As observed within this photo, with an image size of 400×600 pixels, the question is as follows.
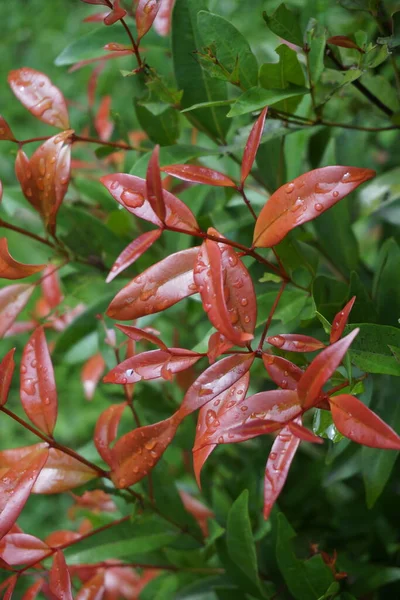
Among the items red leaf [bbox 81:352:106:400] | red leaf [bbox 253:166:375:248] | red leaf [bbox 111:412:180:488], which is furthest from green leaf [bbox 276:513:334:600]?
red leaf [bbox 81:352:106:400]

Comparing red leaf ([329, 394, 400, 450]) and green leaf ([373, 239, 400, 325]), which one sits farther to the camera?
green leaf ([373, 239, 400, 325])

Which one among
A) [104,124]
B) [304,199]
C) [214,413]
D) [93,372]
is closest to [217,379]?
[214,413]

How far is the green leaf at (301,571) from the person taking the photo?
498 mm

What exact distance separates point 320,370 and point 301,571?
8.7 inches

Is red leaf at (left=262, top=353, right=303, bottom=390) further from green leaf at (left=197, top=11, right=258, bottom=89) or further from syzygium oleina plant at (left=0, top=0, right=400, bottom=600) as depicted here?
green leaf at (left=197, top=11, right=258, bottom=89)

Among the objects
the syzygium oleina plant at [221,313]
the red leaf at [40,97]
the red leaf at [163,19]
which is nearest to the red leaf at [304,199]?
the syzygium oleina plant at [221,313]

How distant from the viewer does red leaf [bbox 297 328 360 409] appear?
351 millimetres

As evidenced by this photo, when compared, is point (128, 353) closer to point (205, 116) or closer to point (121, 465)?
point (121, 465)

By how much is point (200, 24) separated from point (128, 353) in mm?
261

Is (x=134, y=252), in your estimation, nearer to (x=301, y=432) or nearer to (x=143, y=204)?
(x=143, y=204)

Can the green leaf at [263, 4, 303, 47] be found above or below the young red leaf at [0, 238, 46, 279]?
above

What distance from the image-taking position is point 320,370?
361 mm

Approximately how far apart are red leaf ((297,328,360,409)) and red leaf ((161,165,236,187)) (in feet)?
0.44

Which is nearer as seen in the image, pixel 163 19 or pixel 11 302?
pixel 11 302
